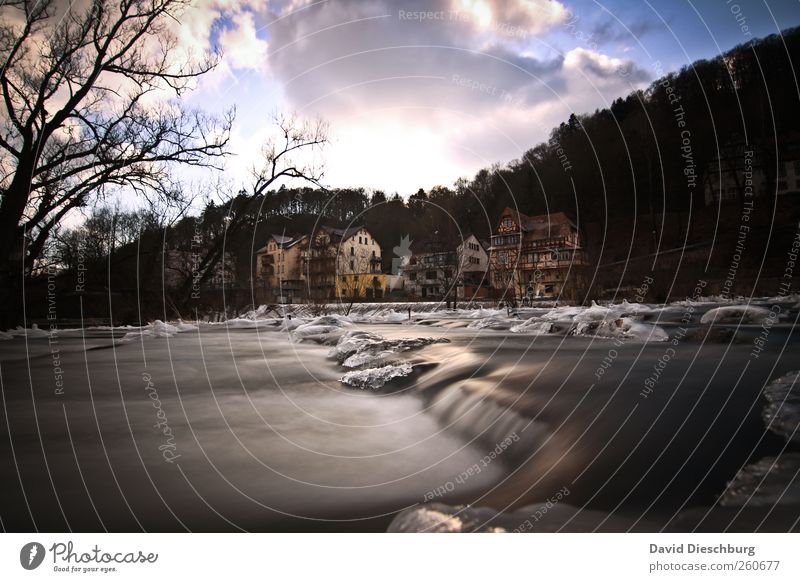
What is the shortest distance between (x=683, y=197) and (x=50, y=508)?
1083 centimetres

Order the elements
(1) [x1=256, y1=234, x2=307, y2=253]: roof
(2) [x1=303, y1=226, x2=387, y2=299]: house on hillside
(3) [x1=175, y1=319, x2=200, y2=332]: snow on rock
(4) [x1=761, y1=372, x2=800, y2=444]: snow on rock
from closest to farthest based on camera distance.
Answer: (4) [x1=761, y1=372, x2=800, y2=444]: snow on rock → (3) [x1=175, y1=319, x2=200, y2=332]: snow on rock → (1) [x1=256, y1=234, x2=307, y2=253]: roof → (2) [x1=303, y1=226, x2=387, y2=299]: house on hillside

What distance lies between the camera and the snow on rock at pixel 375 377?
4.12 m

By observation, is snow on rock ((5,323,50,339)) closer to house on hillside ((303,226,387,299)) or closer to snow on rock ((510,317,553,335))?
house on hillside ((303,226,387,299))

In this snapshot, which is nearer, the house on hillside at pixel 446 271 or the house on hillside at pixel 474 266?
the house on hillside at pixel 474 266

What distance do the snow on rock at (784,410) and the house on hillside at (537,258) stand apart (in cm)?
875

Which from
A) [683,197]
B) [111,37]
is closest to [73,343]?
[111,37]

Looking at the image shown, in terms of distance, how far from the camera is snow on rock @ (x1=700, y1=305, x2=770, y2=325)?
687 cm

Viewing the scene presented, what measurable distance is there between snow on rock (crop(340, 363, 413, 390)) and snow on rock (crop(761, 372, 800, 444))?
310 cm

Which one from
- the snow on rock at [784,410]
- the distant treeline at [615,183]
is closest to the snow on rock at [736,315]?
the distant treeline at [615,183]

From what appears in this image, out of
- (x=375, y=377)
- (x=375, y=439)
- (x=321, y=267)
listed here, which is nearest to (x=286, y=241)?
→ (x=321, y=267)

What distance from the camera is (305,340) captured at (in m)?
8.45

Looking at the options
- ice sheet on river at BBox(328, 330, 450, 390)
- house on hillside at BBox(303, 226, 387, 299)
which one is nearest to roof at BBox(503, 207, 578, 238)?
house on hillside at BBox(303, 226, 387, 299)
